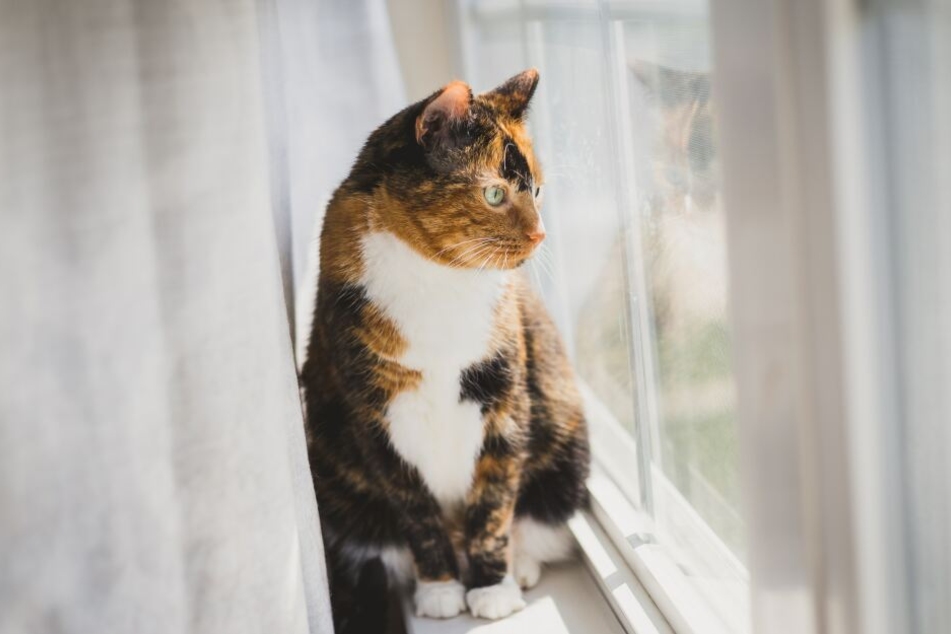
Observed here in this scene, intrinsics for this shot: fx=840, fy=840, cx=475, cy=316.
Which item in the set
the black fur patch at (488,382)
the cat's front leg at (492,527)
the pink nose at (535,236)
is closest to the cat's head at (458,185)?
the pink nose at (535,236)

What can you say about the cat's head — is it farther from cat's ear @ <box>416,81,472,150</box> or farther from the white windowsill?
the white windowsill

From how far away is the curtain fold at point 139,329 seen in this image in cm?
68

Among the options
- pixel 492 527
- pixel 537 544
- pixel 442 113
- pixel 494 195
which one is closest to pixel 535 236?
pixel 494 195

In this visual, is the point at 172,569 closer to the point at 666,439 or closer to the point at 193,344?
the point at 193,344

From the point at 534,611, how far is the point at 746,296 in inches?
29.9

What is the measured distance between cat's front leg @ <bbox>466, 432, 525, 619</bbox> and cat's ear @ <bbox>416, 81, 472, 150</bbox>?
16.8 inches

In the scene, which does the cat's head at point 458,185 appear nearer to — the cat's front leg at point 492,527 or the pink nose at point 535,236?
the pink nose at point 535,236

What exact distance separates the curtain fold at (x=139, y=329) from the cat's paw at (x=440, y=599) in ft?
1.24

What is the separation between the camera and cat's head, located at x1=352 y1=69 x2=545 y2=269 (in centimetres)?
103

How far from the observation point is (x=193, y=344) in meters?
0.79

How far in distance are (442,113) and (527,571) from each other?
2.35 ft

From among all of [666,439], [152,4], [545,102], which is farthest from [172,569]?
[545,102]

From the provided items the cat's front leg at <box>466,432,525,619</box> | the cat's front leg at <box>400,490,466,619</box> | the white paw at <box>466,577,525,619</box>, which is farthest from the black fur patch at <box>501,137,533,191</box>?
the white paw at <box>466,577,525,619</box>

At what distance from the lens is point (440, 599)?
122 centimetres
